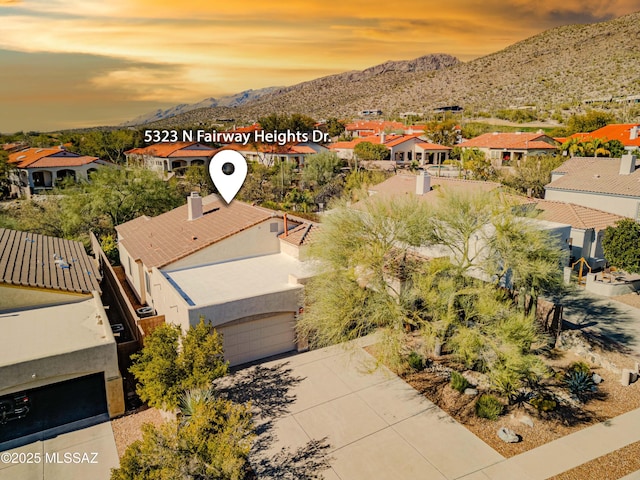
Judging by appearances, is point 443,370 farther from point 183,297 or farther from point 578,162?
point 578,162

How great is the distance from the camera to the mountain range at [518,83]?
3686 inches

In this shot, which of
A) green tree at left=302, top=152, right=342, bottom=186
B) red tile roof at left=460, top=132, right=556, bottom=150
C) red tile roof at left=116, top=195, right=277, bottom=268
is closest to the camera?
red tile roof at left=116, top=195, right=277, bottom=268

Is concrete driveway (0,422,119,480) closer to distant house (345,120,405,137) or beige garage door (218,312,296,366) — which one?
beige garage door (218,312,296,366)

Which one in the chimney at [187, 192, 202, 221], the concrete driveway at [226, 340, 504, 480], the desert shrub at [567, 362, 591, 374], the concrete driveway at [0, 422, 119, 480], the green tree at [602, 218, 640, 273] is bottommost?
the concrete driveway at [0, 422, 119, 480]

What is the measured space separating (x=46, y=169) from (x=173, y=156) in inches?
647

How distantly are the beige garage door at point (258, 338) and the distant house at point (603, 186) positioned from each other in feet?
86.9

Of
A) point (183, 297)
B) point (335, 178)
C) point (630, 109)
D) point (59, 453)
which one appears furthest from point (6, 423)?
point (630, 109)

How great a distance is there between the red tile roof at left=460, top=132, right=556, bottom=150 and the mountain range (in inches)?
1250

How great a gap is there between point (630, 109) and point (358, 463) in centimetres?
8691

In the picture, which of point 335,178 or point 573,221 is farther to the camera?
point 335,178

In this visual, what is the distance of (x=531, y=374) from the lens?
1382 cm

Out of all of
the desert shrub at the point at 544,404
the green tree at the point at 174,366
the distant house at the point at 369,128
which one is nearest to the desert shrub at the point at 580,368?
the desert shrub at the point at 544,404

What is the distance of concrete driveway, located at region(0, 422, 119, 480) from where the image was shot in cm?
1177

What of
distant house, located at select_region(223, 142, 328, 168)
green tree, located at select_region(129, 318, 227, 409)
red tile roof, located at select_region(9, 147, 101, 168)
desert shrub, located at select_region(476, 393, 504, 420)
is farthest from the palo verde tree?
red tile roof, located at select_region(9, 147, 101, 168)
